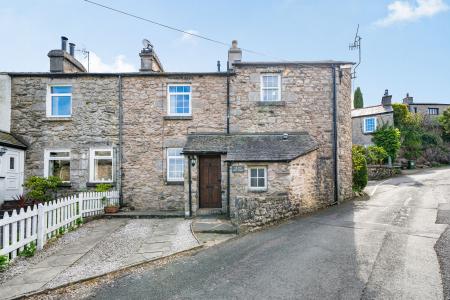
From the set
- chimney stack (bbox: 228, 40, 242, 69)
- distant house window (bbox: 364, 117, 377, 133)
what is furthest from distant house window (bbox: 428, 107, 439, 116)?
chimney stack (bbox: 228, 40, 242, 69)

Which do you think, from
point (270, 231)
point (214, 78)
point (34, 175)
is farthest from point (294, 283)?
point (34, 175)

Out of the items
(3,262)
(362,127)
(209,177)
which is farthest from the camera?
(362,127)

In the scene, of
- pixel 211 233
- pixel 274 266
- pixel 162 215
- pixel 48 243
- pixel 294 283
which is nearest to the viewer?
pixel 294 283

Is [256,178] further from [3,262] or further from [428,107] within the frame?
[428,107]

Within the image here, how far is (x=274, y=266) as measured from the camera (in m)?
6.04

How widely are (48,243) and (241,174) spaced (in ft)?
22.3

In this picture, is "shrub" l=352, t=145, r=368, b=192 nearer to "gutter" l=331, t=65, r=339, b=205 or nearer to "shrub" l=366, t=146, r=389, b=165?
"gutter" l=331, t=65, r=339, b=205

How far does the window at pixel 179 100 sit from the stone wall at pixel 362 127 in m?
22.4

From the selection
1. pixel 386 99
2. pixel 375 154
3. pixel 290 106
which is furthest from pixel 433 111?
pixel 290 106

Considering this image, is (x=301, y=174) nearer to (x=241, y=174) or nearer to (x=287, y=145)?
(x=287, y=145)

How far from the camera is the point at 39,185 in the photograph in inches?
475

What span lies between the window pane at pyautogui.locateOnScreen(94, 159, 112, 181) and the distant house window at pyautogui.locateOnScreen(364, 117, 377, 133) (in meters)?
26.1

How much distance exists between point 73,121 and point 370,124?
2770cm

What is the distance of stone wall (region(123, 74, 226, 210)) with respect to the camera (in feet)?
43.3
